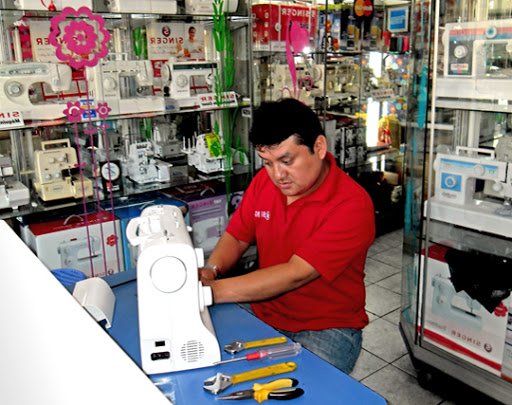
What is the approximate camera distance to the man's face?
1870 millimetres

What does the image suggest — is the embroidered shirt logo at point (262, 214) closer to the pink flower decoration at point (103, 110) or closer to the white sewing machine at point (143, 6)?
the pink flower decoration at point (103, 110)

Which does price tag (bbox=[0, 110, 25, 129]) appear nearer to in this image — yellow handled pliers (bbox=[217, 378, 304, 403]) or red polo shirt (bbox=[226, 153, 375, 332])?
red polo shirt (bbox=[226, 153, 375, 332])

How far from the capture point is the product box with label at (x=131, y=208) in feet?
11.2

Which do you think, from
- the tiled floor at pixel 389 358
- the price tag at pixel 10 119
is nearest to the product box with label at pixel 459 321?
the tiled floor at pixel 389 358

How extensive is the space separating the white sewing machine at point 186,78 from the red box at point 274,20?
48 centimetres

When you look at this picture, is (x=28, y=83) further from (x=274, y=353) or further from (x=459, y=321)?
(x=459, y=321)

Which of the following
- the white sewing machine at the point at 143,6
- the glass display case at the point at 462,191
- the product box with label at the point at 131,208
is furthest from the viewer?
the product box with label at the point at 131,208

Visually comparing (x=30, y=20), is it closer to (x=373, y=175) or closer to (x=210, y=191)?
(x=210, y=191)

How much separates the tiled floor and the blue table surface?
133 cm

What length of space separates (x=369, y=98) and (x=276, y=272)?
3.35 meters

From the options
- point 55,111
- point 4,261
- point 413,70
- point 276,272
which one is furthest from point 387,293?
point 4,261

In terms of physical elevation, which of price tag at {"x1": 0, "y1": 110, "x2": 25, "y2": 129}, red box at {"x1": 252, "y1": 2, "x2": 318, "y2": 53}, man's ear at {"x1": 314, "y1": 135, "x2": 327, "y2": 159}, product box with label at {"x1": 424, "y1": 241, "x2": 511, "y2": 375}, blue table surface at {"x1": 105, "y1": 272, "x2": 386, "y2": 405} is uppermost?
red box at {"x1": 252, "y1": 2, "x2": 318, "y2": 53}

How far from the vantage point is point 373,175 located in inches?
197

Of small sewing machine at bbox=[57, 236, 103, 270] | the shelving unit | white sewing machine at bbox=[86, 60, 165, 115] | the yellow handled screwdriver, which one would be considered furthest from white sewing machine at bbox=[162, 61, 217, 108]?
the yellow handled screwdriver
